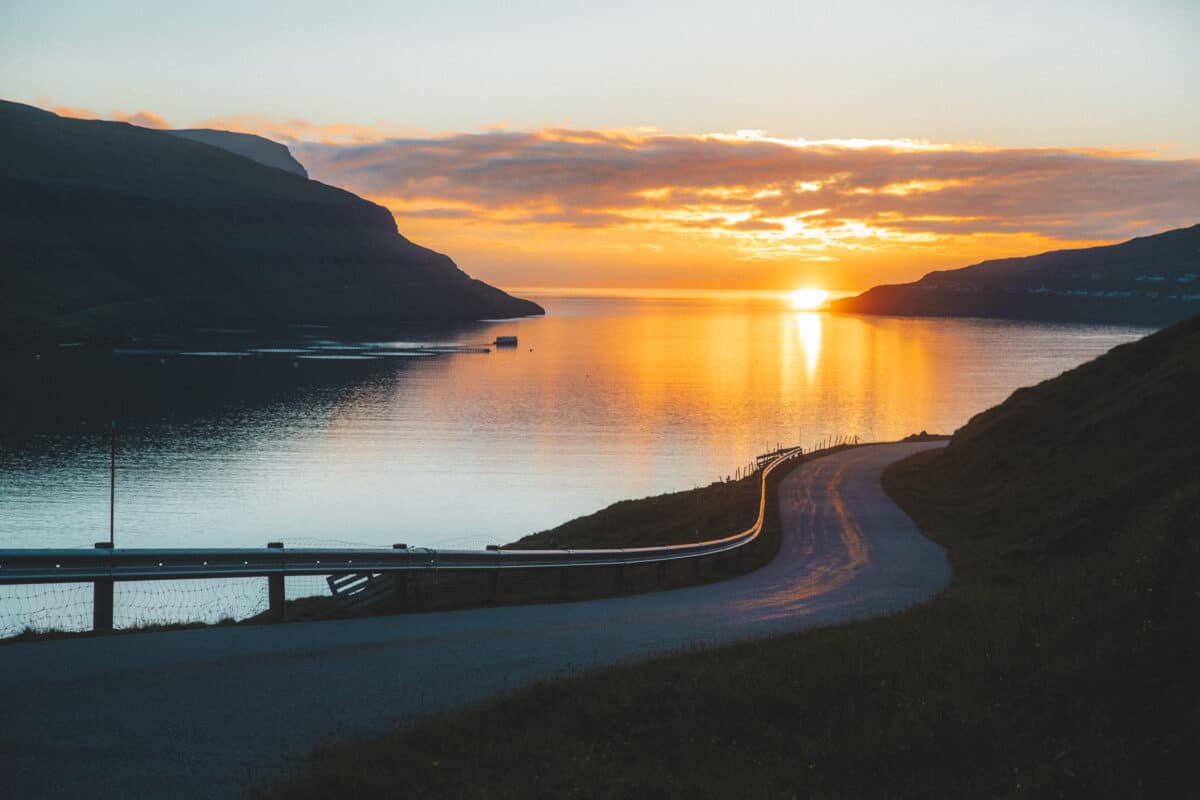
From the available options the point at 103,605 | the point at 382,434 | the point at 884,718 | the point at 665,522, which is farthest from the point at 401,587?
the point at 382,434

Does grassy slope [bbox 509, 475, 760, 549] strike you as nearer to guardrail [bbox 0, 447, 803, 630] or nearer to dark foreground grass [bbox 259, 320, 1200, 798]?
guardrail [bbox 0, 447, 803, 630]

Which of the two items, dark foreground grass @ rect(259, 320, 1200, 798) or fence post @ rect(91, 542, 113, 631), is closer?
dark foreground grass @ rect(259, 320, 1200, 798)

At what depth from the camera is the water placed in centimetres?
6194

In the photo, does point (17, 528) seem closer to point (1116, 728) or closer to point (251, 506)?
point (251, 506)

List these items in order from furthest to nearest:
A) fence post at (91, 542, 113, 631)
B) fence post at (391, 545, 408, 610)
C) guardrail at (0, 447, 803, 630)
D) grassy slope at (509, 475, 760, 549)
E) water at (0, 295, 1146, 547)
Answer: water at (0, 295, 1146, 547), grassy slope at (509, 475, 760, 549), fence post at (391, 545, 408, 610), fence post at (91, 542, 113, 631), guardrail at (0, 447, 803, 630)

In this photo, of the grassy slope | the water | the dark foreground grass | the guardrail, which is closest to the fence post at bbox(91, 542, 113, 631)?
the guardrail

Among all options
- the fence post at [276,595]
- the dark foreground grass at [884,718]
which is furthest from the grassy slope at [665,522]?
the dark foreground grass at [884,718]

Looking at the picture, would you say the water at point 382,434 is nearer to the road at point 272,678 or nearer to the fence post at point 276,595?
the fence post at point 276,595

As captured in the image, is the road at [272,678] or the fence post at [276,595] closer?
the road at [272,678]

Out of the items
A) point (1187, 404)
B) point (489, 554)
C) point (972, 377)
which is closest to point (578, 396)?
point (972, 377)

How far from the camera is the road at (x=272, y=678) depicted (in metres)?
8.73

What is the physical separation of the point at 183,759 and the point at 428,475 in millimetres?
71090

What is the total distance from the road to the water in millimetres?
38846

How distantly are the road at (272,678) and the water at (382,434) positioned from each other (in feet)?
127
